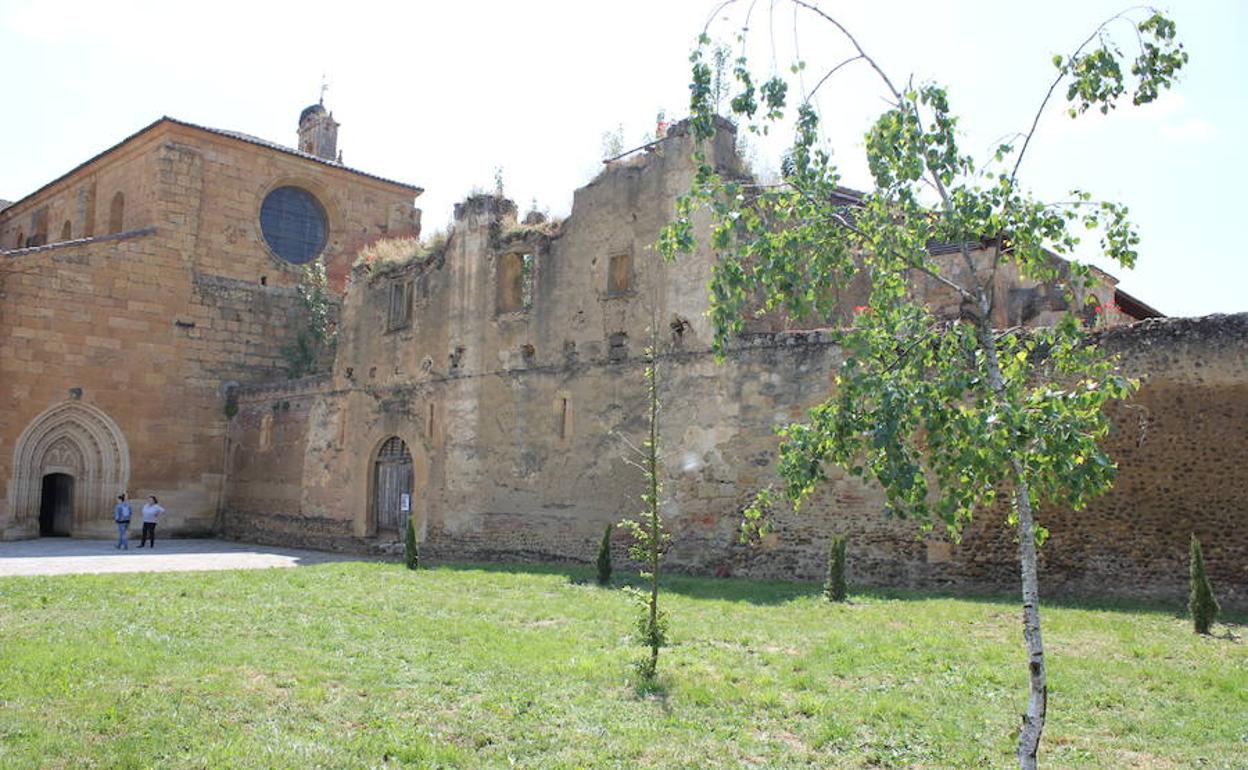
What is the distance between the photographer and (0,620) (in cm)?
905

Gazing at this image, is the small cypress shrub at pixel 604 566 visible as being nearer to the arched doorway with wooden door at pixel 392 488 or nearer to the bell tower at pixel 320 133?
the arched doorway with wooden door at pixel 392 488

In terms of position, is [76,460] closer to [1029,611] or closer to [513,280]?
[513,280]

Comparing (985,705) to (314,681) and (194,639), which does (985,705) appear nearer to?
(314,681)

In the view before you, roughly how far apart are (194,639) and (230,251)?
757 inches

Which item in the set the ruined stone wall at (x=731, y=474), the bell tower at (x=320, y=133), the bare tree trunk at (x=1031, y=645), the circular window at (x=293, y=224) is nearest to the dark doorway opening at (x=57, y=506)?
the ruined stone wall at (x=731, y=474)

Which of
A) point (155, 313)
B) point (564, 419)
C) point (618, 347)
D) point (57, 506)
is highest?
point (155, 313)

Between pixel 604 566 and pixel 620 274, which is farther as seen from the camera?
pixel 620 274

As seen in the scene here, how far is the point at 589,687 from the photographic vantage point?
7031 millimetres

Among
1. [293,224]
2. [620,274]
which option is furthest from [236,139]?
[620,274]

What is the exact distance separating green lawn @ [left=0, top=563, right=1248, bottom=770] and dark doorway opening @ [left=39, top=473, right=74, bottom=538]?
1414cm

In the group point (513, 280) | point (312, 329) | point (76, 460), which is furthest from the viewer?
point (312, 329)

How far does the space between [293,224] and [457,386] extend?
12513 millimetres

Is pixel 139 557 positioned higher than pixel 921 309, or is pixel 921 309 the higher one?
pixel 921 309

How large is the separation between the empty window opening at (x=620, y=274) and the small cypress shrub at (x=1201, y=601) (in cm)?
912
